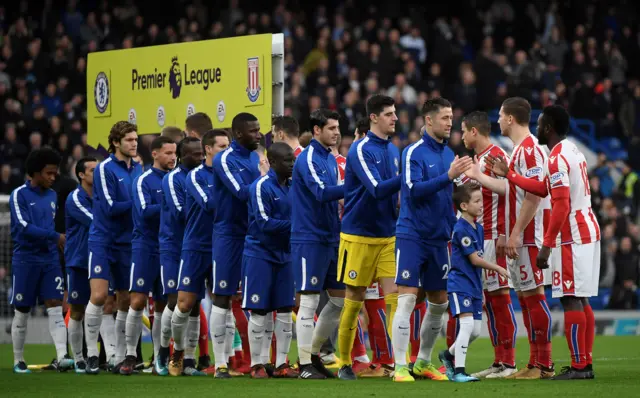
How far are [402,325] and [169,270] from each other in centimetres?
282

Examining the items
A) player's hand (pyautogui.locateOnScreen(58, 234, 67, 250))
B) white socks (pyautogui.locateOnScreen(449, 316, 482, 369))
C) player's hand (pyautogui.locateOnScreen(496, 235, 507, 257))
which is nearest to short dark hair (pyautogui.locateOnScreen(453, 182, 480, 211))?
player's hand (pyautogui.locateOnScreen(496, 235, 507, 257))

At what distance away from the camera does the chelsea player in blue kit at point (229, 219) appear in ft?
37.2

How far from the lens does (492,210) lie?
1115 cm

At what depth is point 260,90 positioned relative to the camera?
13.2 metres

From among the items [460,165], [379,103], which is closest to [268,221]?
[379,103]

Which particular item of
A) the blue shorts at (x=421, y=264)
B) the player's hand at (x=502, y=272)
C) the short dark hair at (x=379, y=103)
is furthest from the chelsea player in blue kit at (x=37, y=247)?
the player's hand at (x=502, y=272)

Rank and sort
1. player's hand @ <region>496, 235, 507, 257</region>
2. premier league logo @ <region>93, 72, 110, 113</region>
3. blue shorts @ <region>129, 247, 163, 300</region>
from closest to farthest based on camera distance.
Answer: player's hand @ <region>496, 235, 507, 257</region> → blue shorts @ <region>129, 247, 163, 300</region> → premier league logo @ <region>93, 72, 110, 113</region>

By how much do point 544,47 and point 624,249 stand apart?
7373 mm

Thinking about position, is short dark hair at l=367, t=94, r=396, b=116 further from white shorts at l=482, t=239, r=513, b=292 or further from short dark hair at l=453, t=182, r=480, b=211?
white shorts at l=482, t=239, r=513, b=292

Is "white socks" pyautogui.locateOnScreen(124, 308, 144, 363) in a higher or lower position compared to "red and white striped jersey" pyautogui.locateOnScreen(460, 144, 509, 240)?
lower

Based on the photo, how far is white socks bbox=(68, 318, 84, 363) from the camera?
499 inches

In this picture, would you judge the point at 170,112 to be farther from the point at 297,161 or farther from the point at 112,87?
the point at 297,161

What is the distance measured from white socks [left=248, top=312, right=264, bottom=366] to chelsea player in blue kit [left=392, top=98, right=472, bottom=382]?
137 cm

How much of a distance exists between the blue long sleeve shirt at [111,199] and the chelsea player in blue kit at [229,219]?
4.48ft
